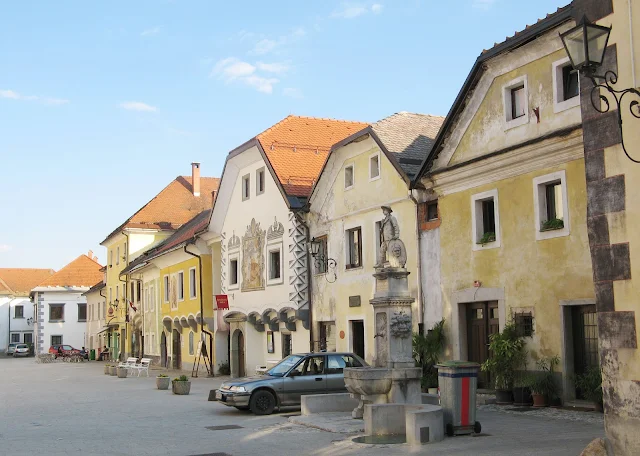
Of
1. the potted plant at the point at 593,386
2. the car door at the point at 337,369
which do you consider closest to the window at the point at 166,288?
the car door at the point at 337,369

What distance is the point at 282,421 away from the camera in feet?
55.9

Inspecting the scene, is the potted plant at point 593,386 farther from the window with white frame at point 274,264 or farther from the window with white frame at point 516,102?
the window with white frame at point 274,264

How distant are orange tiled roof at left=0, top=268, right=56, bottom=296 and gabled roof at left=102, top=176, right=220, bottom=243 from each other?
47931 millimetres

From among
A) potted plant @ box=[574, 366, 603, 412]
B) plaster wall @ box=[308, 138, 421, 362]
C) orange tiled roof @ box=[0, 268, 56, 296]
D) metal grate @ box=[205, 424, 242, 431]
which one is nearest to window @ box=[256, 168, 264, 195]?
plaster wall @ box=[308, 138, 421, 362]

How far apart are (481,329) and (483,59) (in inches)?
271

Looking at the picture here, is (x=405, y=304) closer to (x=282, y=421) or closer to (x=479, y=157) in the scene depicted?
(x=282, y=421)

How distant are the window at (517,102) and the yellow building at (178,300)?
67.1 ft

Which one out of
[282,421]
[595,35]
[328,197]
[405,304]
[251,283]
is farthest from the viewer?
[251,283]

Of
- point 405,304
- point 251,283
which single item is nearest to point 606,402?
point 405,304

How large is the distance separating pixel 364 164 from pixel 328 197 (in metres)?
2.68

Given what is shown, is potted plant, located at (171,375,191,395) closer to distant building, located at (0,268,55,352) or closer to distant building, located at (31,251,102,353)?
distant building, located at (31,251,102,353)

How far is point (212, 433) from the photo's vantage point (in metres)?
15.5

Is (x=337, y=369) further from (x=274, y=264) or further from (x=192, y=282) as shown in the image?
(x=192, y=282)

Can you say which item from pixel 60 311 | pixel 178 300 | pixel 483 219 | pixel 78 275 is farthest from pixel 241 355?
pixel 78 275
